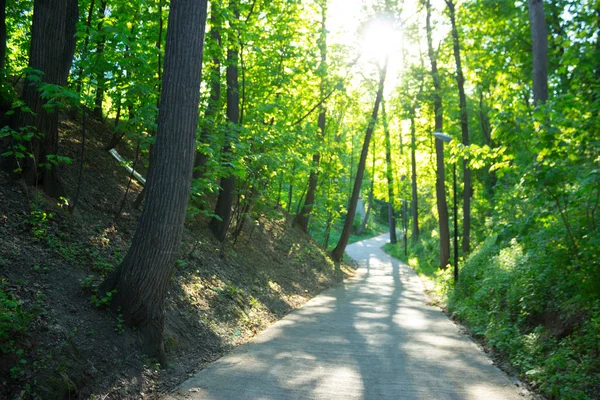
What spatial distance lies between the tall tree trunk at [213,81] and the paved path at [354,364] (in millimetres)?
4541

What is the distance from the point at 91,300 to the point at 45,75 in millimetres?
3602

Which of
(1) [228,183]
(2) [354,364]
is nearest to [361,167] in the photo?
(1) [228,183]

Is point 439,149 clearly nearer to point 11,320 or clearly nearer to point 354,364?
point 354,364

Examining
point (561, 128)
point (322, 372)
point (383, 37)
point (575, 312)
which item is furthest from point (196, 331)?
point (383, 37)

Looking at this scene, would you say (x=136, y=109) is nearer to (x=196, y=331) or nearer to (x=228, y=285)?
(x=196, y=331)

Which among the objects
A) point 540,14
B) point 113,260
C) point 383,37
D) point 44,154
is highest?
point 383,37

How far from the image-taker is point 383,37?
2127cm

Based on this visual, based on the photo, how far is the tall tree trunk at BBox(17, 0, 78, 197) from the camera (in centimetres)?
697

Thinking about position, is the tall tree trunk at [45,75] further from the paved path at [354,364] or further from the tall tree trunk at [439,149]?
the tall tree trunk at [439,149]

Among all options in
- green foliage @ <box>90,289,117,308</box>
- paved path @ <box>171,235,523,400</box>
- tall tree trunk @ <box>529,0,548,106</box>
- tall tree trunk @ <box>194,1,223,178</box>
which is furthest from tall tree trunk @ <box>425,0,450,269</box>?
green foliage @ <box>90,289,117,308</box>

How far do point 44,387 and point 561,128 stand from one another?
7.39 m

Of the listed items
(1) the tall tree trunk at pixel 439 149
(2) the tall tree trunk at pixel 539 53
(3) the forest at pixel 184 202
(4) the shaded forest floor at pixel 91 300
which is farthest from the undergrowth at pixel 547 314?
(1) the tall tree trunk at pixel 439 149

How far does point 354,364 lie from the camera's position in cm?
696

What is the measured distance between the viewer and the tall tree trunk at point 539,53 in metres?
10.3
